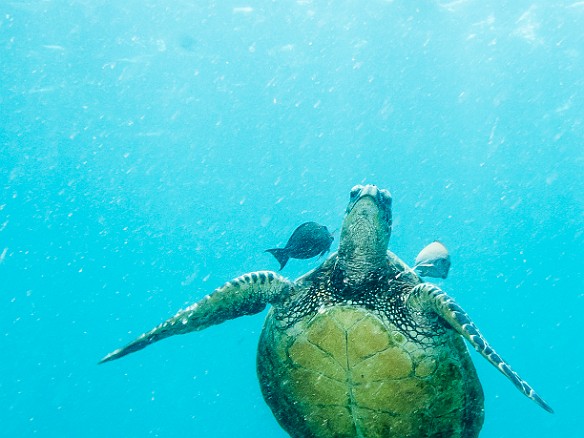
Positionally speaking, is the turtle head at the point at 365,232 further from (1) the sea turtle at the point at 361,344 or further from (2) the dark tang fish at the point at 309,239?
(2) the dark tang fish at the point at 309,239

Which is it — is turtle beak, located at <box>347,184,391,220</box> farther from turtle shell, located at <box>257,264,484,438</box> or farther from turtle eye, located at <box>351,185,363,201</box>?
turtle shell, located at <box>257,264,484,438</box>

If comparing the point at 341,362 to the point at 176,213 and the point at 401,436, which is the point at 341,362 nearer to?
the point at 401,436

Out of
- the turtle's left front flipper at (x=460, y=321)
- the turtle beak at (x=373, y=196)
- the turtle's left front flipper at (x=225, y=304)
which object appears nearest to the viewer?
the turtle's left front flipper at (x=460, y=321)

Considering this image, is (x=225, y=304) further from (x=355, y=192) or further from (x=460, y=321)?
(x=460, y=321)

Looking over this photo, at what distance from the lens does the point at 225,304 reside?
406 cm

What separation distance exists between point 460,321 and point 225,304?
78.4 inches

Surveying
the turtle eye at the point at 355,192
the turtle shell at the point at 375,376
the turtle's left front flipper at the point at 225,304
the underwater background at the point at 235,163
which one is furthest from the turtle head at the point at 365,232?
the underwater background at the point at 235,163

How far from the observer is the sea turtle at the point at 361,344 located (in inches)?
149

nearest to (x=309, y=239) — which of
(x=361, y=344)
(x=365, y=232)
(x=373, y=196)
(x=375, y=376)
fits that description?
(x=365, y=232)

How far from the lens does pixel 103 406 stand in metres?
54.5

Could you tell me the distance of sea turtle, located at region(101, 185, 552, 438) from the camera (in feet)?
12.4

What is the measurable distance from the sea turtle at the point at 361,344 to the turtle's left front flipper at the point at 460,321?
0.04 feet

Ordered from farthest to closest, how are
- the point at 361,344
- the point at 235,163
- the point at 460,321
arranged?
the point at 235,163 < the point at 361,344 < the point at 460,321

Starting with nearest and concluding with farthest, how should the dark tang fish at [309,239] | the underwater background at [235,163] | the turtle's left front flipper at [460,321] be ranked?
the turtle's left front flipper at [460,321], the dark tang fish at [309,239], the underwater background at [235,163]
